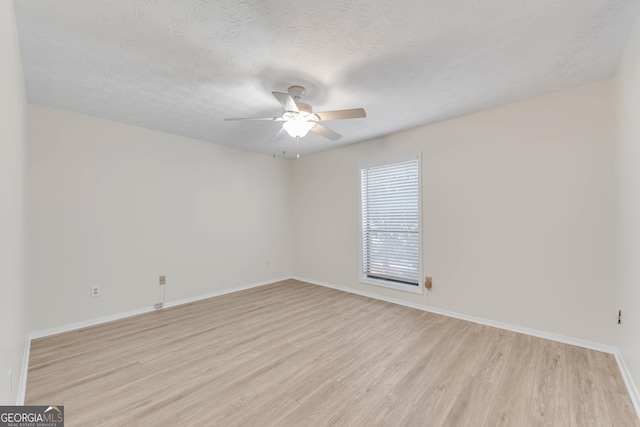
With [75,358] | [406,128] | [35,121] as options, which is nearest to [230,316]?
[75,358]

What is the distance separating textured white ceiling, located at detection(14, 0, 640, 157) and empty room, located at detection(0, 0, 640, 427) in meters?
0.02

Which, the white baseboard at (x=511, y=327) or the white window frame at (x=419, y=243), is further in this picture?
the white window frame at (x=419, y=243)

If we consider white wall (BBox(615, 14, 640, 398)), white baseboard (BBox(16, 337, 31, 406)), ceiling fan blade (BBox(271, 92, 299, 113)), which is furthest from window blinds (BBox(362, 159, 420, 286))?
white baseboard (BBox(16, 337, 31, 406))

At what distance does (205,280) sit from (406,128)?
372 centimetres

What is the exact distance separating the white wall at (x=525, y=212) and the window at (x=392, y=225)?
17 cm

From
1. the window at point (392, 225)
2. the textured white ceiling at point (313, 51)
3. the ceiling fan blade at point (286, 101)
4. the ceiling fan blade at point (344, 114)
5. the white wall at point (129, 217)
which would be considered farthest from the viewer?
the window at point (392, 225)

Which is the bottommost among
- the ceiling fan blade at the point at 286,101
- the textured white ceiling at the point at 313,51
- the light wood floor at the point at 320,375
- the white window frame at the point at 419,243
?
the light wood floor at the point at 320,375

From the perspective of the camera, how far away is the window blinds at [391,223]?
3703 mm

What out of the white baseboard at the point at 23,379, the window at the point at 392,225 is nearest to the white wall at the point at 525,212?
the window at the point at 392,225

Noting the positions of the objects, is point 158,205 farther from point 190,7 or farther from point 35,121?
point 190,7

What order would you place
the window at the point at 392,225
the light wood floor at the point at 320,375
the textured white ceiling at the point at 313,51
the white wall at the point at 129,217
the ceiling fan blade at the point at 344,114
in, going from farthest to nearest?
the window at the point at 392,225, the white wall at the point at 129,217, the ceiling fan blade at the point at 344,114, the light wood floor at the point at 320,375, the textured white ceiling at the point at 313,51

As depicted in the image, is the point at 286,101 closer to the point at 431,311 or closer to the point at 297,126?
the point at 297,126

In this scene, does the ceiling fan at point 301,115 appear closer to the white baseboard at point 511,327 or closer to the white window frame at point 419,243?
Result: the white window frame at point 419,243

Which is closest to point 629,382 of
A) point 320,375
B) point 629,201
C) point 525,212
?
point 629,201
